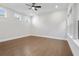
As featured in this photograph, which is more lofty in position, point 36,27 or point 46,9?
point 46,9

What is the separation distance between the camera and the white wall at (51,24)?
3.44 metres

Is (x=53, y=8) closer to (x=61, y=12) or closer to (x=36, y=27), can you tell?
(x=61, y=12)

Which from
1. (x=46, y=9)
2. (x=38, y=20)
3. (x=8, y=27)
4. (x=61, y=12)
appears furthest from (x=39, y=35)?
(x=8, y=27)

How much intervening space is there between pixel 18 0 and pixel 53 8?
8.47 feet

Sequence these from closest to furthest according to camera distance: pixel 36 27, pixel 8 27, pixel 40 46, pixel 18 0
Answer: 1. pixel 18 0
2. pixel 36 27
3. pixel 40 46
4. pixel 8 27

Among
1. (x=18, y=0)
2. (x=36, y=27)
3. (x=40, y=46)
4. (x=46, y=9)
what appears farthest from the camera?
(x=40, y=46)

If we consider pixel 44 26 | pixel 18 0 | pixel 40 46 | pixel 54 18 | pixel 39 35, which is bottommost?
pixel 40 46

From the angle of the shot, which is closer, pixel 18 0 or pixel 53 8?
pixel 18 0

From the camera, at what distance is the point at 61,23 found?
13.4ft

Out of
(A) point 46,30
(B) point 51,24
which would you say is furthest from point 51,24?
(A) point 46,30

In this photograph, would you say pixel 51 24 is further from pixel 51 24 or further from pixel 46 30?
pixel 46 30

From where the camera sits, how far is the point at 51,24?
152 inches

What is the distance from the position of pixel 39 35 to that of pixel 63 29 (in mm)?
976

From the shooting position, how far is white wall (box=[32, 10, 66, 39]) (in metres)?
3.44
